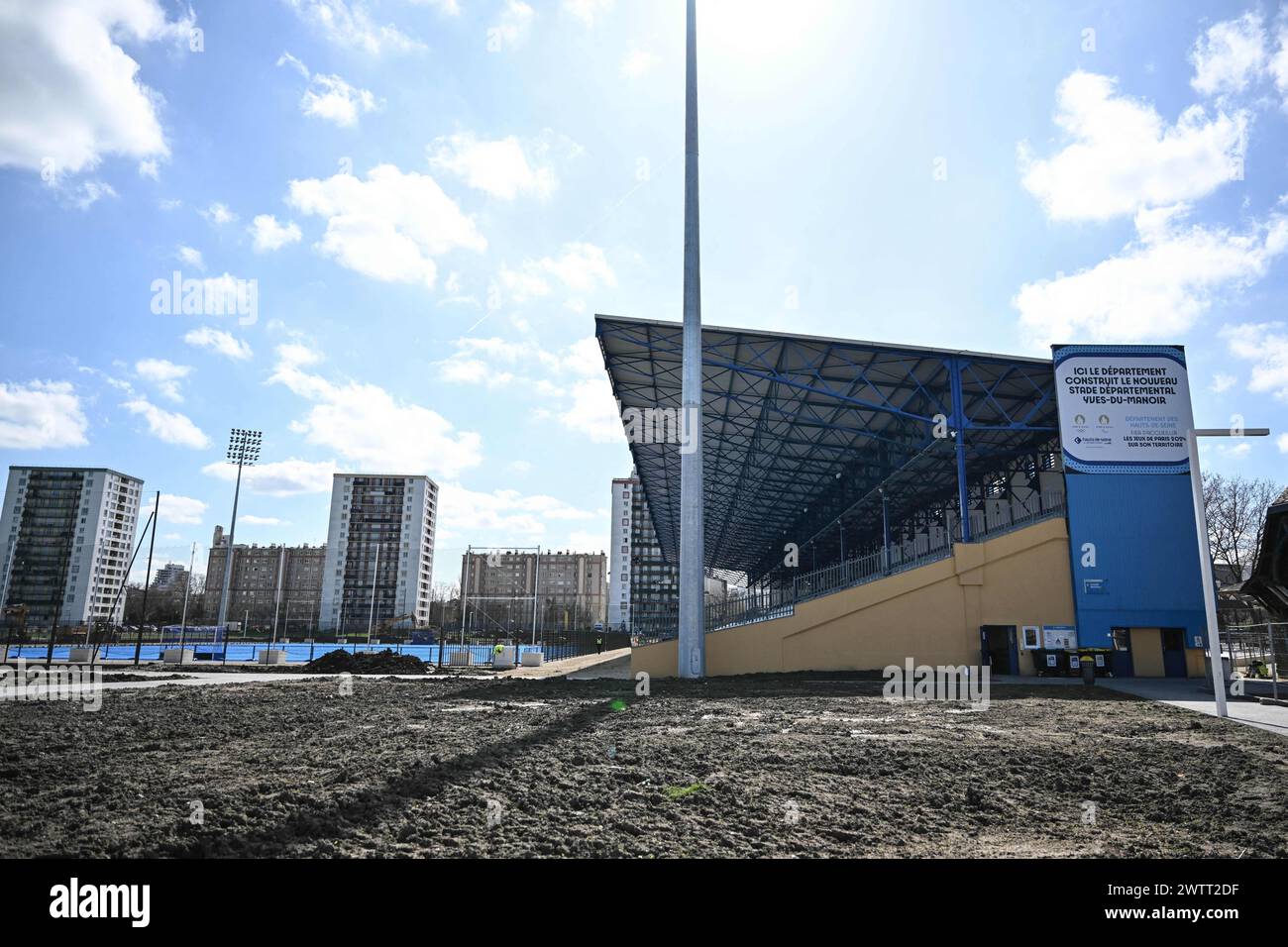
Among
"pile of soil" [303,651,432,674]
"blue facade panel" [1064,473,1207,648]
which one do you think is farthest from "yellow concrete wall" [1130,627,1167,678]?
"pile of soil" [303,651,432,674]

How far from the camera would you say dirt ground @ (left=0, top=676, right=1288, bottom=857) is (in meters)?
4.34

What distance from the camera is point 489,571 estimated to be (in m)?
140

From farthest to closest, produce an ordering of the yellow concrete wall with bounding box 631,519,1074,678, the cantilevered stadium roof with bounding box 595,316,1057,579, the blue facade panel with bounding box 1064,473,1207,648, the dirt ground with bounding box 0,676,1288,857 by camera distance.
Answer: the cantilevered stadium roof with bounding box 595,316,1057,579 → the yellow concrete wall with bounding box 631,519,1074,678 → the blue facade panel with bounding box 1064,473,1207,648 → the dirt ground with bounding box 0,676,1288,857

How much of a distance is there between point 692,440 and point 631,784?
1313 cm

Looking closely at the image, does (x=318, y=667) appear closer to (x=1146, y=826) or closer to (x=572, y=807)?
(x=572, y=807)

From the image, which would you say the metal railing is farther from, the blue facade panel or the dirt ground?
the dirt ground

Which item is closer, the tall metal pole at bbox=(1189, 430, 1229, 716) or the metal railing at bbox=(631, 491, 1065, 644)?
the tall metal pole at bbox=(1189, 430, 1229, 716)

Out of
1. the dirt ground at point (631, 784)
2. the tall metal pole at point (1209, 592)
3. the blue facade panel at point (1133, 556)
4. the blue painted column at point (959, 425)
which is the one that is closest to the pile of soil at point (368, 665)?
the dirt ground at point (631, 784)

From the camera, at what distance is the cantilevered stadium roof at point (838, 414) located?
24.3 m

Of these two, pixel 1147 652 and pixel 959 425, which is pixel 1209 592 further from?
pixel 959 425

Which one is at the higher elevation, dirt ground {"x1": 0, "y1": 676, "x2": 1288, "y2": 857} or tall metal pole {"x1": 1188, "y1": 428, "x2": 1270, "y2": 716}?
tall metal pole {"x1": 1188, "y1": 428, "x2": 1270, "y2": 716}

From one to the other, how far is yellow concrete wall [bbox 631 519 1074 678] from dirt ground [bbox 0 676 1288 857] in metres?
10.6
